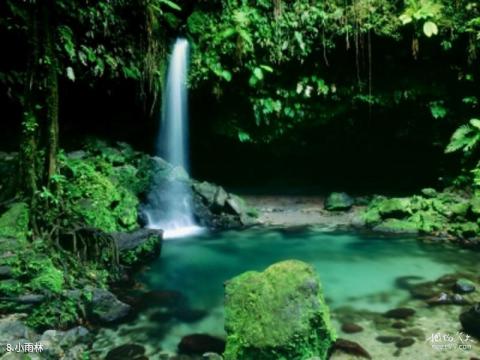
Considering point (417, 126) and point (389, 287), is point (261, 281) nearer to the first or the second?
point (389, 287)

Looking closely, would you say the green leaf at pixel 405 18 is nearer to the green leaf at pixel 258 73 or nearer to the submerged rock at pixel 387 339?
the green leaf at pixel 258 73

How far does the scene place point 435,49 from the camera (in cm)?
1014

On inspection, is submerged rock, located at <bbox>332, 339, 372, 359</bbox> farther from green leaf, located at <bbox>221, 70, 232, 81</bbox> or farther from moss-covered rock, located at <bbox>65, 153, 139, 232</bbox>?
green leaf, located at <bbox>221, 70, 232, 81</bbox>

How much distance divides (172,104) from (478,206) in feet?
23.1

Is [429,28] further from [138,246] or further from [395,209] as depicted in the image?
[138,246]

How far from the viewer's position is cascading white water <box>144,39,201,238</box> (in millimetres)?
9602

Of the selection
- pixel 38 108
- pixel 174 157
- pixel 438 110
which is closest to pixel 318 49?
pixel 438 110

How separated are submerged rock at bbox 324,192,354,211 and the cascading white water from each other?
3297 millimetres

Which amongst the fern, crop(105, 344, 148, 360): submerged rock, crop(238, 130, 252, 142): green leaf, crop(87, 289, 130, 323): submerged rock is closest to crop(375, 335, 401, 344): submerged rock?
crop(105, 344, 148, 360): submerged rock

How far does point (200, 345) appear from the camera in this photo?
466cm

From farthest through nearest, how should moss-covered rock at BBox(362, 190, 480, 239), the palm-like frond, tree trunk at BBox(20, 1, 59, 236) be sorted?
the palm-like frond
moss-covered rock at BBox(362, 190, 480, 239)
tree trunk at BBox(20, 1, 59, 236)

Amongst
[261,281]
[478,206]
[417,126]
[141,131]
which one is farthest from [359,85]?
[261,281]

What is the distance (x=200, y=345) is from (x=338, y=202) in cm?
685

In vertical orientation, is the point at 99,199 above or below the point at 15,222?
above
